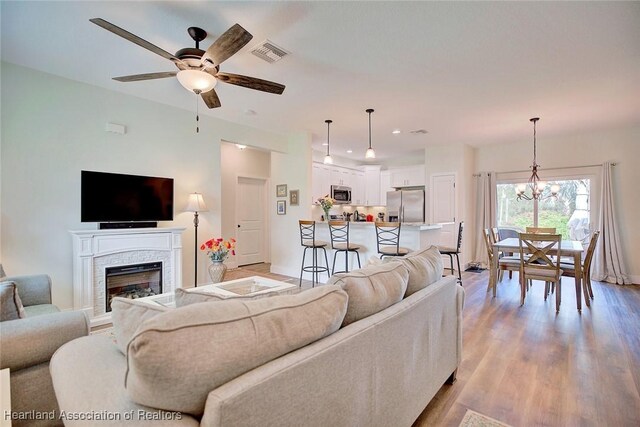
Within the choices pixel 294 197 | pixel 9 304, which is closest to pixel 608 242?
pixel 294 197

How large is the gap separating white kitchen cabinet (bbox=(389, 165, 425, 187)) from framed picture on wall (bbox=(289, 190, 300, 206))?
3.18 m

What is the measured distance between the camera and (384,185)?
306 inches

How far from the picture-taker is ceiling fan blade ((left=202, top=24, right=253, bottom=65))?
6.29ft

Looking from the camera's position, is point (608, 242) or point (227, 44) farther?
point (608, 242)

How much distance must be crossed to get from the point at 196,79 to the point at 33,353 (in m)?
2.02

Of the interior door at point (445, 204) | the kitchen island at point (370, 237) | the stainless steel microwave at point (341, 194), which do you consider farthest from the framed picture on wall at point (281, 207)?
the interior door at point (445, 204)

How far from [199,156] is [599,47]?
4.67 meters

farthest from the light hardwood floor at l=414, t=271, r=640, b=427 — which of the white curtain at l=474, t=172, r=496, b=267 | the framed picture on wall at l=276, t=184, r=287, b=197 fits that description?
the framed picture on wall at l=276, t=184, r=287, b=197

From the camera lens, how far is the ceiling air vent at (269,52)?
2.53 m

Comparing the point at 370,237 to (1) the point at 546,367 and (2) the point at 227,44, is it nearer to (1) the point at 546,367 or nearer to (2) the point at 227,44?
(1) the point at 546,367

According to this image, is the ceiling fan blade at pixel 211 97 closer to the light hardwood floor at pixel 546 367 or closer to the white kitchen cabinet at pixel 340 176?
the light hardwood floor at pixel 546 367

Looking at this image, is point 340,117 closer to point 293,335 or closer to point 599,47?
point 599,47

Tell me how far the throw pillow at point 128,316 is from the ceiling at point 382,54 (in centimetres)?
210

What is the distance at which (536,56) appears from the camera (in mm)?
2705
